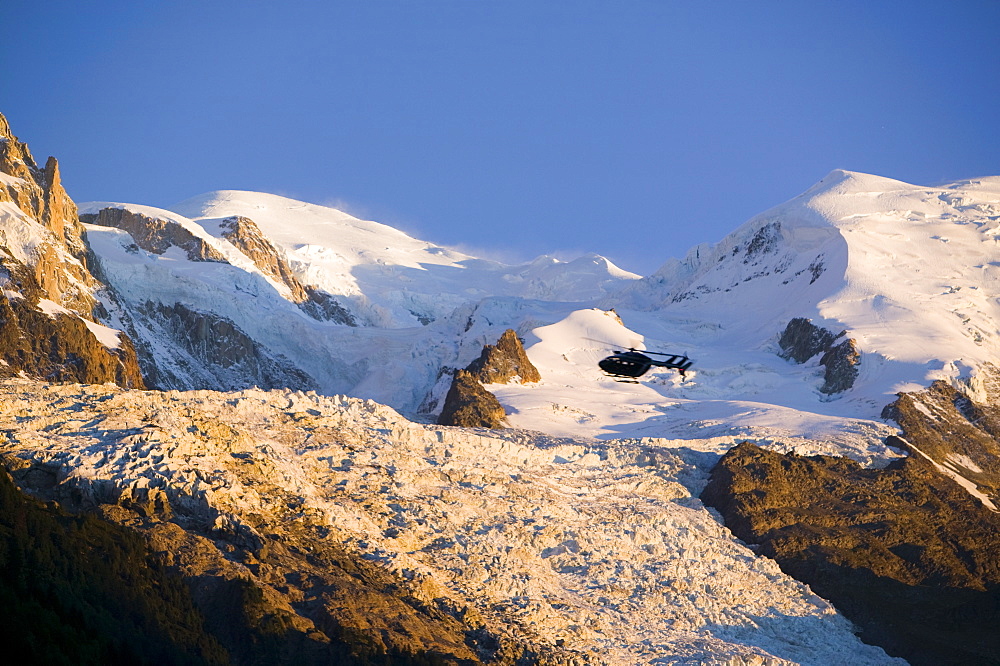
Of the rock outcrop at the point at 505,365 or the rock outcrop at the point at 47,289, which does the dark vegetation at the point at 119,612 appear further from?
the rock outcrop at the point at 505,365

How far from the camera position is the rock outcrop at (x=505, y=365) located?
130875 millimetres

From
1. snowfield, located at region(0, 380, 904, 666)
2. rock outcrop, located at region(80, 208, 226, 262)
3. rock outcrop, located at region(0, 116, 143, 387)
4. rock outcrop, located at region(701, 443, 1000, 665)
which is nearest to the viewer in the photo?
snowfield, located at region(0, 380, 904, 666)

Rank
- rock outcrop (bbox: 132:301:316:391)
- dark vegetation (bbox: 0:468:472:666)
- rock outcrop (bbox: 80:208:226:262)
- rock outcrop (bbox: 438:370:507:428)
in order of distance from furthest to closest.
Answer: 1. rock outcrop (bbox: 80:208:226:262)
2. rock outcrop (bbox: 132:301:316:391)
3. rock outcrop (bbox: 438:370:507:428)
4. dark vegetation (bbox: 0:468:472:666)

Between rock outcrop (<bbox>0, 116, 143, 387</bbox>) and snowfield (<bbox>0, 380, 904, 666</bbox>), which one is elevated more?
rock outcrop (<bbox>0, 116, 143, 387</bbox>)

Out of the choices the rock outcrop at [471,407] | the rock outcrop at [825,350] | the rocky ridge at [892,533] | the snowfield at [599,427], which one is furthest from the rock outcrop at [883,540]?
the rock outcrop at [825,350]

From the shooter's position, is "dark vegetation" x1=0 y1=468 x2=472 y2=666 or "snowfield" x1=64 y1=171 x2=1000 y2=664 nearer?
"dark vegetation" x1=0 y1=468 x2=472 y2=666

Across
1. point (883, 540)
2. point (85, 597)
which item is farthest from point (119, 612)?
point (883, 540)

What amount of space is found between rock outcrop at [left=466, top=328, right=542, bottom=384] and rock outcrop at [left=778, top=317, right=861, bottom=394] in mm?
30467

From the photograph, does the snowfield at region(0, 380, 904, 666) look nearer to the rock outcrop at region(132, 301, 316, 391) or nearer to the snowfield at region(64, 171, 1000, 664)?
the snowfield at region(64, 171, 1000, 664)

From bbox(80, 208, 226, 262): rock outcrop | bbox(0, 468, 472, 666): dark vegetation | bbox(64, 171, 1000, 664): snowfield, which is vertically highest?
bbox(80, 208, 226, 262): rock outcrop

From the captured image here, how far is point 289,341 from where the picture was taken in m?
172

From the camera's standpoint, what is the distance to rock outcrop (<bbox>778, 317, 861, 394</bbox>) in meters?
132

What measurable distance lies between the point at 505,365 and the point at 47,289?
4511cm

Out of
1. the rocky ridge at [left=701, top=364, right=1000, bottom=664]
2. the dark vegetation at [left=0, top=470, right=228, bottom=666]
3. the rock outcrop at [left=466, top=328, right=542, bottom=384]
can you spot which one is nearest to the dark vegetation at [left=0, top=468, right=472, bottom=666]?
the dark vegetation at [left=0, top=470, right=228, bottom=666]
